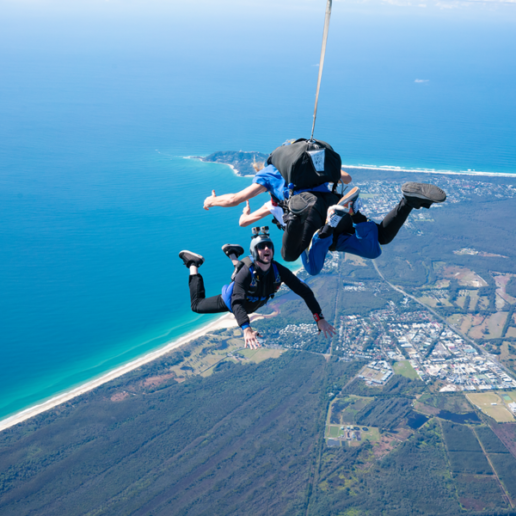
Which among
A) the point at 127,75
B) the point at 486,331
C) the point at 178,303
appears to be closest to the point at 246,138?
the point at 178,303

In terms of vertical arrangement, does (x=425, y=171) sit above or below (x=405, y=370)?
above

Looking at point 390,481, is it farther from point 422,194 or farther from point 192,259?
point 422,194

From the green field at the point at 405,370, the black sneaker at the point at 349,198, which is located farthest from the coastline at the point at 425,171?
the black sneaker at the point at 349,198

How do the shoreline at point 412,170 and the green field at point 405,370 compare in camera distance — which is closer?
the green field at point 405,370

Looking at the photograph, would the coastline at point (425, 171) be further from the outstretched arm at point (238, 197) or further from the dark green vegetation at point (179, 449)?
the outstretched arm at point (238, 197)

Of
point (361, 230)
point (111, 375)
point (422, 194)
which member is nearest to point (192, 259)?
point (361, 230)

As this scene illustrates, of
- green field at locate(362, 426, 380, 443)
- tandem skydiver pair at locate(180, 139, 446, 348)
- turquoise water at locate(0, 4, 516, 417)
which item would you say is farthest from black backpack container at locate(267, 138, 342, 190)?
green field at locate(362, 426, 380, 443)

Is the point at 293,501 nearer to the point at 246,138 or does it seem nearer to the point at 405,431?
the point at 405,431
